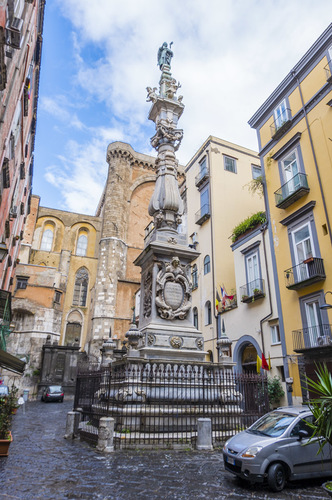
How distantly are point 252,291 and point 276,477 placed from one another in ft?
42.8

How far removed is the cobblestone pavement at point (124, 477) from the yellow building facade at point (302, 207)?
7653mm

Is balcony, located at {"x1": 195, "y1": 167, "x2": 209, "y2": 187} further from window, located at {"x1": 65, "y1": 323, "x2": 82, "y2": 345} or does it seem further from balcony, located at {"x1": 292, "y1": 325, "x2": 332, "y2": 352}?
window, located at {"x1": 65, "y1": 323, "x2": 82, "y2": 345}

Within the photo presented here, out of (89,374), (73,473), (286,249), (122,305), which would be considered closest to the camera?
(73,473)

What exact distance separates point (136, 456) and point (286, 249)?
1169 centimetres

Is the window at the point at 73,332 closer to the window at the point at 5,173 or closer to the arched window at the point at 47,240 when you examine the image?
the arched window at the point at 47,240

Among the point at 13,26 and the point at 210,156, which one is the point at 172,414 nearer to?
the point at 13,26

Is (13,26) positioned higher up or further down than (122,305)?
further down

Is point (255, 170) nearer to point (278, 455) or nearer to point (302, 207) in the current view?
point (302, 207)

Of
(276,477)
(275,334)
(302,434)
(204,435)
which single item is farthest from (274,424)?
(275,334)

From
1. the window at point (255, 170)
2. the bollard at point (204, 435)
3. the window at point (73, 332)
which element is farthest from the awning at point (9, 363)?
the window at point (73, 332)

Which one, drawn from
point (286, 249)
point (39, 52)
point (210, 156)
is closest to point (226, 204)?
point (210, 156)

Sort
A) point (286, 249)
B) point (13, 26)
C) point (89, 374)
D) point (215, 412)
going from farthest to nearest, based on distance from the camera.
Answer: point (286, 249)
point (89, 374)
point (215, 412)
point (13, 26)

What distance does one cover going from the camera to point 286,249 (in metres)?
15.7

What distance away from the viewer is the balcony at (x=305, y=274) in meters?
13.2
